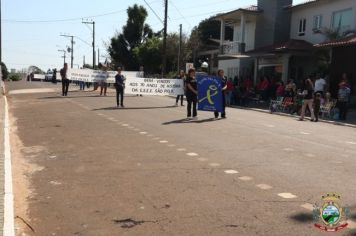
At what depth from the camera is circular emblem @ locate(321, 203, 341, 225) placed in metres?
5.36

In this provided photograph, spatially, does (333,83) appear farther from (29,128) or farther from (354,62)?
(29,128)

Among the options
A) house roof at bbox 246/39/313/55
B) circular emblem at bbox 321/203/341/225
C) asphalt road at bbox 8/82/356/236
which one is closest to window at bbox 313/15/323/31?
house roof at bbox 246/39/313/55

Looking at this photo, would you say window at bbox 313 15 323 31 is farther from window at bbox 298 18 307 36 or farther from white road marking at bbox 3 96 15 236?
white road marking at bbox 3 96 15 236

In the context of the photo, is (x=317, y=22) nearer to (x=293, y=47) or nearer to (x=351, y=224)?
(x=293, y=47)

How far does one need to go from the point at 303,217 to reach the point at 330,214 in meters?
0.32

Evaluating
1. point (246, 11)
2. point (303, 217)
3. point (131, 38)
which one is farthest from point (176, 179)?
point (131, 38)

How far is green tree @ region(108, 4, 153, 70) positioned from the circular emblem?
193 feet

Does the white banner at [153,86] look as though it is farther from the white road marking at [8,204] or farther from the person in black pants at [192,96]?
the white road marking at [8,204]

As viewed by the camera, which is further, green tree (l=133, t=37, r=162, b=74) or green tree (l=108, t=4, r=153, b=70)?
green tree (l=108, t=4, r=153, b=70)

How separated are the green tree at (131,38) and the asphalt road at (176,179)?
51.8 m

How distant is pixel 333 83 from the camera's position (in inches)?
1102

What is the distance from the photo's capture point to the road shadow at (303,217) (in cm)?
559

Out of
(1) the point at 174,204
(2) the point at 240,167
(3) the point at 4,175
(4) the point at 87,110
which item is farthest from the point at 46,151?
(4) the point at 87,110

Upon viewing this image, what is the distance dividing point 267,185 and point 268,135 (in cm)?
574
